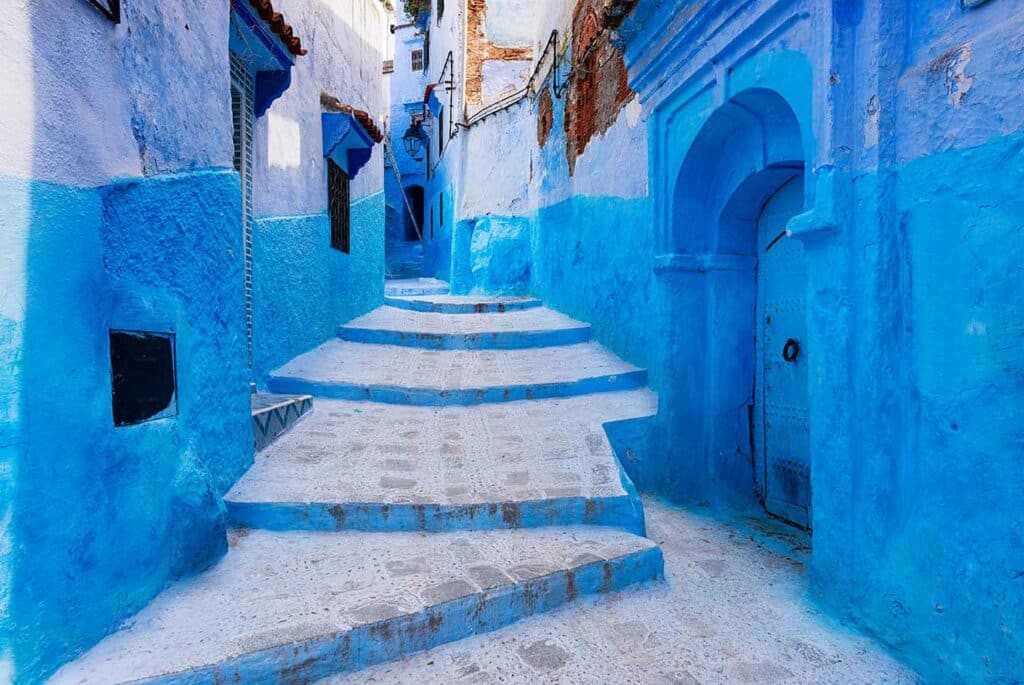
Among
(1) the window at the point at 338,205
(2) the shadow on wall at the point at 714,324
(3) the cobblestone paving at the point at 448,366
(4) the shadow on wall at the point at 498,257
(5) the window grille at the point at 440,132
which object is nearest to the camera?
(2) the shadow on wall at the point at 714,324

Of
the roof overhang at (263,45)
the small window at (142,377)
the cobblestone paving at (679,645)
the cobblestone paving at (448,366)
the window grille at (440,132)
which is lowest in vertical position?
the cobblestone paving at (679,645)

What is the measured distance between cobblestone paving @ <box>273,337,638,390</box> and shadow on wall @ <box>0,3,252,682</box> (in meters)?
2.37

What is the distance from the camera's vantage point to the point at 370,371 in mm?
5660

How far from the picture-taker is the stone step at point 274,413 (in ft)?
12.4

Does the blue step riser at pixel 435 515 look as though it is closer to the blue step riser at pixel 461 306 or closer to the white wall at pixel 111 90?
the white wall at pixel 111 90

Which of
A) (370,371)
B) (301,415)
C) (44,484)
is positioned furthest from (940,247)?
(370,371)

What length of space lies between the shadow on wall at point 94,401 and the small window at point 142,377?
0.04 meters

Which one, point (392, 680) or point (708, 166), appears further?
point (708, 166)

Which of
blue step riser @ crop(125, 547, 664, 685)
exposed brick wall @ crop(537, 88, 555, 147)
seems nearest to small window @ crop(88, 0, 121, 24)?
blue step riser @ crop(125, 547, 664, 685)

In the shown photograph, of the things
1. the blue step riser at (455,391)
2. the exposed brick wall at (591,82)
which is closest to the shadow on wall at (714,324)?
the blue step riser at (455,391)

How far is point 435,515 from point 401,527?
0.61 ft

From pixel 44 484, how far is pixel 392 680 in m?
1.36

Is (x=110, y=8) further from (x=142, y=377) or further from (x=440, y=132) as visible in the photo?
(x=440, y=132)

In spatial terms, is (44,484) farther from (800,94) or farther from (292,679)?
(800,94)
